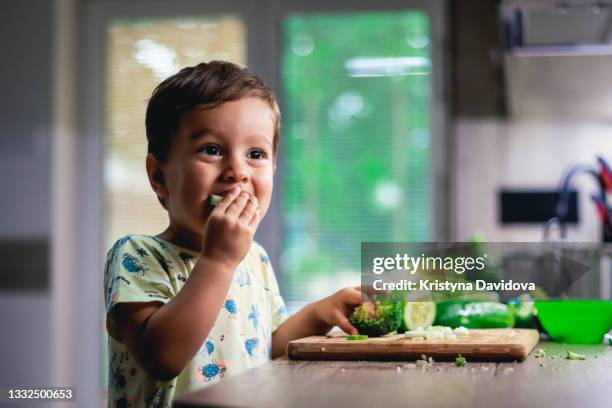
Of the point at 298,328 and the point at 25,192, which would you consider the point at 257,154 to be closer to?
the point at 298,328

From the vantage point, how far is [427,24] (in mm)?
3162

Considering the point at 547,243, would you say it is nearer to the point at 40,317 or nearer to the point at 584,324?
the point at 584,324

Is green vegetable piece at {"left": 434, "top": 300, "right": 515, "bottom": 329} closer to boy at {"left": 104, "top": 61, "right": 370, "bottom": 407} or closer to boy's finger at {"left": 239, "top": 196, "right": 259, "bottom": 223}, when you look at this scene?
boy at {"left": 104, "top": 61, "right": 370, "bottom": 407}

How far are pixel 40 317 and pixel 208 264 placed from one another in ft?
8.21

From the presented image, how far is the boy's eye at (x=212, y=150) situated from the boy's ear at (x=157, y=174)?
0.10 metres

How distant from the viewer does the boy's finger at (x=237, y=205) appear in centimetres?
98

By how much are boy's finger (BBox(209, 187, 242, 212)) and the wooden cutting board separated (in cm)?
19

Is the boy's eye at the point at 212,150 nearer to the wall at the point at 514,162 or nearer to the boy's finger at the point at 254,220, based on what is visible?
the boy's finger at the point at 254,220

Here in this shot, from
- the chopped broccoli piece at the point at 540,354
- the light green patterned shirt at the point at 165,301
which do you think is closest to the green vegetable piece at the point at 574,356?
the chopped broccoli piece at the point at 540,354

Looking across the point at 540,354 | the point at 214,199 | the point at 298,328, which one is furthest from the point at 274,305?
the point at 540,354

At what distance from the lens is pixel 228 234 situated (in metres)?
0.96

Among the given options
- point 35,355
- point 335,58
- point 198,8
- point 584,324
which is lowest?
point 35,355

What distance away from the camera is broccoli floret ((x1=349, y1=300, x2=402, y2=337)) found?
1082 millimetres

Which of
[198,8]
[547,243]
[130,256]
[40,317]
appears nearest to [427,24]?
[198,8]
